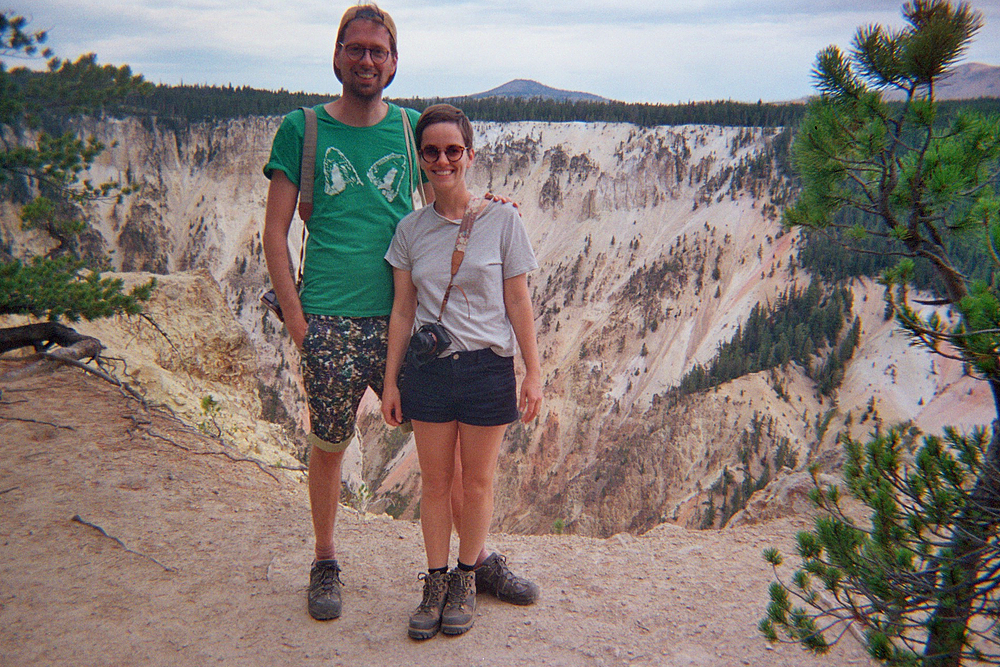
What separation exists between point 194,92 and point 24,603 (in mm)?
46382

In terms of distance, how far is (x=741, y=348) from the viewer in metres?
27.8

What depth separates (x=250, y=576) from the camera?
3.19 meters

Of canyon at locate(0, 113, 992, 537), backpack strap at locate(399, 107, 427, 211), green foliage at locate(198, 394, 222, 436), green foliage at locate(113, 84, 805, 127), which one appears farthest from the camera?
green foliage at locate(113, 84, 805, 127)

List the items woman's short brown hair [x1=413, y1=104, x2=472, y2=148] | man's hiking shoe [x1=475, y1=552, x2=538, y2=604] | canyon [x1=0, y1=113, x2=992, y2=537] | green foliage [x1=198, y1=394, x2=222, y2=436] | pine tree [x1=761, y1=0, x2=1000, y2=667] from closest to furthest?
1. pine tree [x1=761, y1=0, x2=1000, y2=667]
2. woman's short brown hair [x1=413, y1=104, x2=472, y2=148]
3. man's hiking shoe [x1=475, y1=552, x2=538, y2=604]
4. green foliage [x1=198, y1=394, x2=222, y2=436]
5. canyon [x1=0, y1=113, x2=992, y2=537]

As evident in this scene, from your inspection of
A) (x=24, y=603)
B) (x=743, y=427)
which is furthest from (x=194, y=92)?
(x=24, y=603)

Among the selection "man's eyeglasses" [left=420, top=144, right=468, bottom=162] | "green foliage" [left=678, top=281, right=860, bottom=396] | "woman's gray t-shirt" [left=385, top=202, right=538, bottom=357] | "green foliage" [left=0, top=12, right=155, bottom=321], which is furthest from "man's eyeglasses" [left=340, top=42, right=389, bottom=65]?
"green foliage" [left=678, top=281, right=860, bottom=396]

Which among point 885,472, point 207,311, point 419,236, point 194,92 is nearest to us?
point 885,472

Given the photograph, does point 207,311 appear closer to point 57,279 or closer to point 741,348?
point 57,279

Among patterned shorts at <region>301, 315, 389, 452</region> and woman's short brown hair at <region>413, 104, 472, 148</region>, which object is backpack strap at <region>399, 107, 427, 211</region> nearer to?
woman's short brown hair at <region>413, 104, 472, 148</region>

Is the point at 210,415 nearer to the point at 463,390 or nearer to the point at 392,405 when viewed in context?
the point at 392,405

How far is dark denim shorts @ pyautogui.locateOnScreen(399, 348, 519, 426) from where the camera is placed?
2.43m

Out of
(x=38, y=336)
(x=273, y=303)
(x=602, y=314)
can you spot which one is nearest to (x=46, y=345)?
(x=38, y=336)

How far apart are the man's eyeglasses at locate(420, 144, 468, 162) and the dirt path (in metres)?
1.93

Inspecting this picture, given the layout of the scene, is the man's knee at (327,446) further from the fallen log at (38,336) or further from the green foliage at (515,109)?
the green foliage at (515,109)
